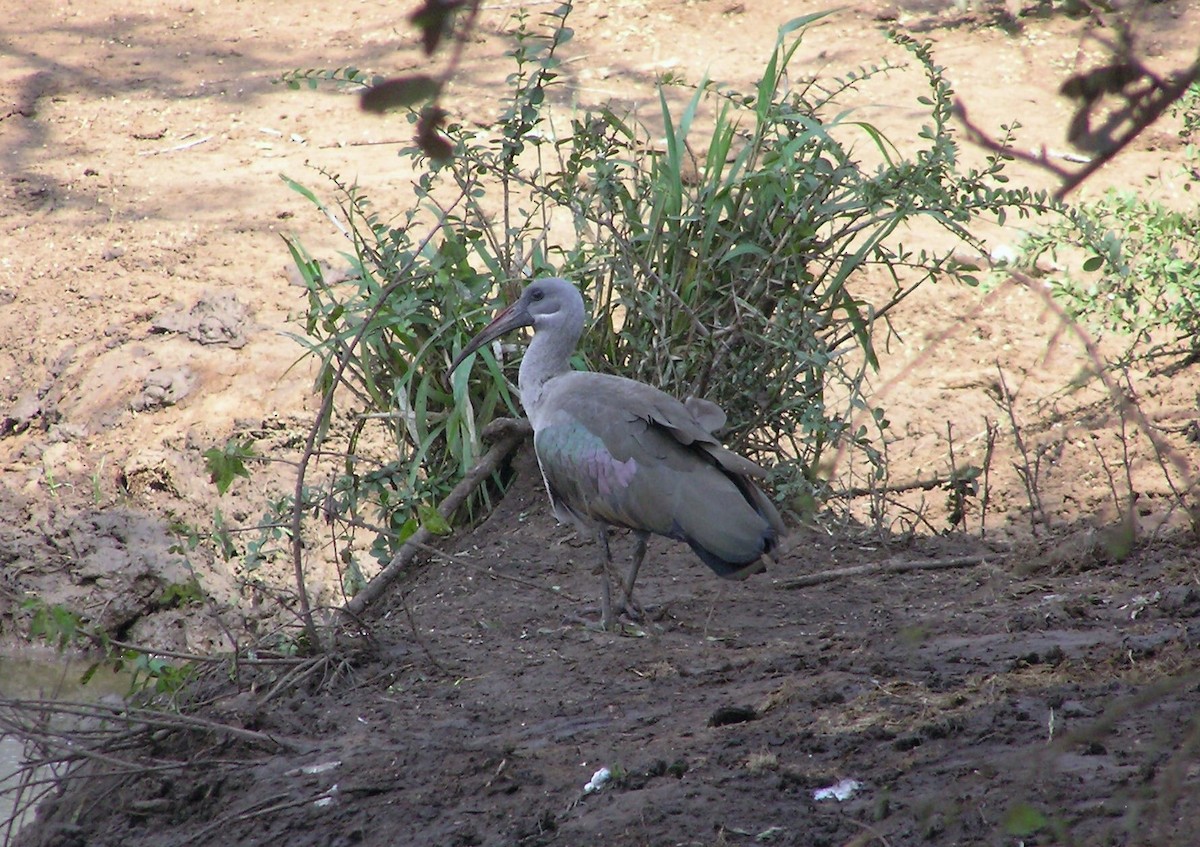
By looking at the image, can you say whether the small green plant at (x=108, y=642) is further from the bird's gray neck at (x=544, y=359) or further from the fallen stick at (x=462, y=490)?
the bird's gray neck at (x=544, y=359)

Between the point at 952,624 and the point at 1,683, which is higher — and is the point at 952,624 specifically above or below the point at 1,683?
above

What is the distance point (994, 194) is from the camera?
15.9ft

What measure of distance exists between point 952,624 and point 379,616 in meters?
1.98

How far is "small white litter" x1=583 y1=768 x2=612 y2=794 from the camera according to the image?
3.12m

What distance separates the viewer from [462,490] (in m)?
5.30

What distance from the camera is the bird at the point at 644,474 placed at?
4195 mm

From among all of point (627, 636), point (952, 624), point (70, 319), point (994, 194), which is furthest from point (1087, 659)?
point (70, 319)

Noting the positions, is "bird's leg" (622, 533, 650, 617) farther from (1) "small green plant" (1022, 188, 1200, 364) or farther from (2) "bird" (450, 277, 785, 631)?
(1) "small green plant" (1022, 188, 1200, 364)

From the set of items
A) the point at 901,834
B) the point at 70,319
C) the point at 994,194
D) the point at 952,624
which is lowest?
the point at 70,319

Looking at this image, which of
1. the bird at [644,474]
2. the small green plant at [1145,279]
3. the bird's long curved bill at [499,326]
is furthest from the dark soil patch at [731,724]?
the small green plant at [1145,279]

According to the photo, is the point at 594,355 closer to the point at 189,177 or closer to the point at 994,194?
the point at 994,194

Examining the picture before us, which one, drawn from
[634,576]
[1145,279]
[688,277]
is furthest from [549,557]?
[1145,279]

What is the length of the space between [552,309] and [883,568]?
1446mm

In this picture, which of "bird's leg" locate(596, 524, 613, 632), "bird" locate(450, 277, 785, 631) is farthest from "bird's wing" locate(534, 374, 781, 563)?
"bird's leg" locate(596, 524, 613, 632)
